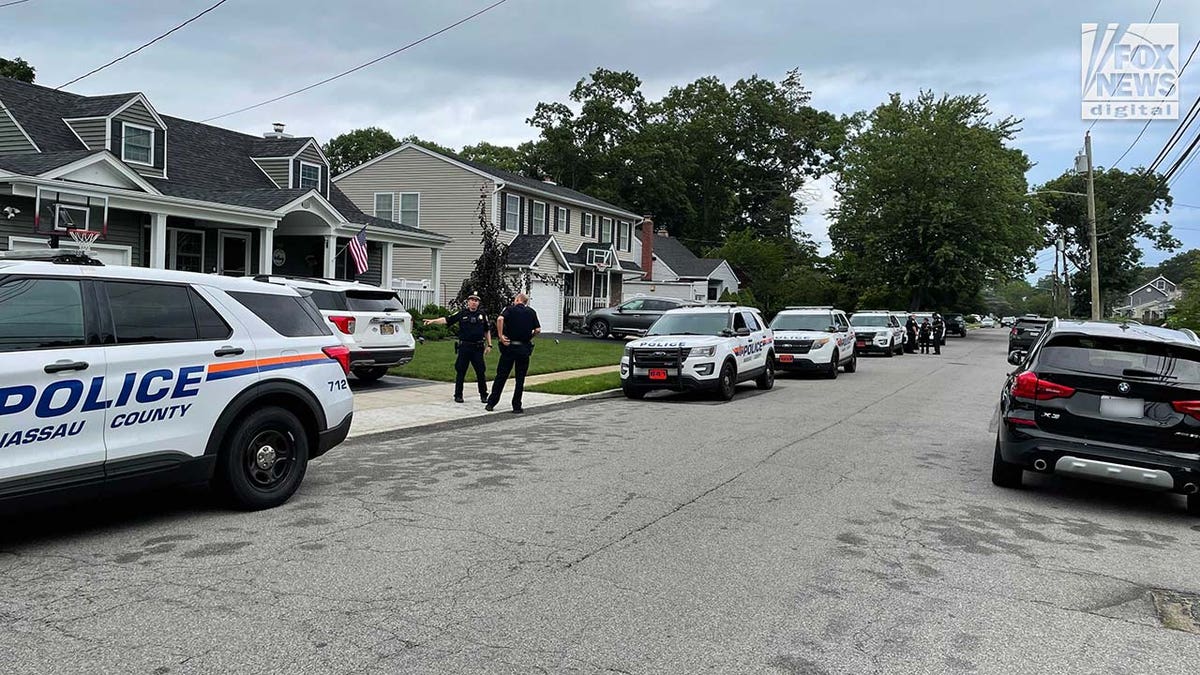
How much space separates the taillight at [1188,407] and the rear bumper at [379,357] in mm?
11554

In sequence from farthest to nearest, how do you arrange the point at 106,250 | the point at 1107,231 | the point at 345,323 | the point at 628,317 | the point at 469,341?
1. the point at 1107,231
2. the point at 628,317
3. the point at 106,250
4. the point at 345,323
5. the point at 469,341

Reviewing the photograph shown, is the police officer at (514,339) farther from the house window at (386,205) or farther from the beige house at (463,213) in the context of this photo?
the house window at (386,205)

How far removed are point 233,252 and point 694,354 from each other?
53.7ft

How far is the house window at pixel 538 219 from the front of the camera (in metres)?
39.3

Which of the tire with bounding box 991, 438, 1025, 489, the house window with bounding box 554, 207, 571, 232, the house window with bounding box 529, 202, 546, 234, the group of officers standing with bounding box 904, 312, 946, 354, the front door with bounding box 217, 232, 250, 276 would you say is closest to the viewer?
the tire with bounding box 991, 438, 1025, 489

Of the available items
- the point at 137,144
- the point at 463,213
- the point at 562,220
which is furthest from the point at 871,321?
the point at 137,144

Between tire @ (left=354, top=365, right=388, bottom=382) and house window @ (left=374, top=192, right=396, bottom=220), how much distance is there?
22.6 meters

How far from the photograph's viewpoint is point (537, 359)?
2186cm

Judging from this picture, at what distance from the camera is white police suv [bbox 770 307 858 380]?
21.5 metres

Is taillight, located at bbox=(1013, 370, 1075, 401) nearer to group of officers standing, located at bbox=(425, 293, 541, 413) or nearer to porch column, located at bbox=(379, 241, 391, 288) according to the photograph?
group of officers standing, located at bbox=(425, 293, 541, 413)

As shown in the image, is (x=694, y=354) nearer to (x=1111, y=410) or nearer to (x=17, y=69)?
(x=1111, y=410)

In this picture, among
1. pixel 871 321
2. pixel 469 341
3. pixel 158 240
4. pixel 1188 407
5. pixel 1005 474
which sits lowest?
pixel 1005 474

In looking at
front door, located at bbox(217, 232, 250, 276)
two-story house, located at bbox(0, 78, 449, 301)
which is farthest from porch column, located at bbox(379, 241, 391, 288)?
front door, located at bbox(217, 232, 250, 276)

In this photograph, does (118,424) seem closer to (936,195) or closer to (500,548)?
(500,548)
